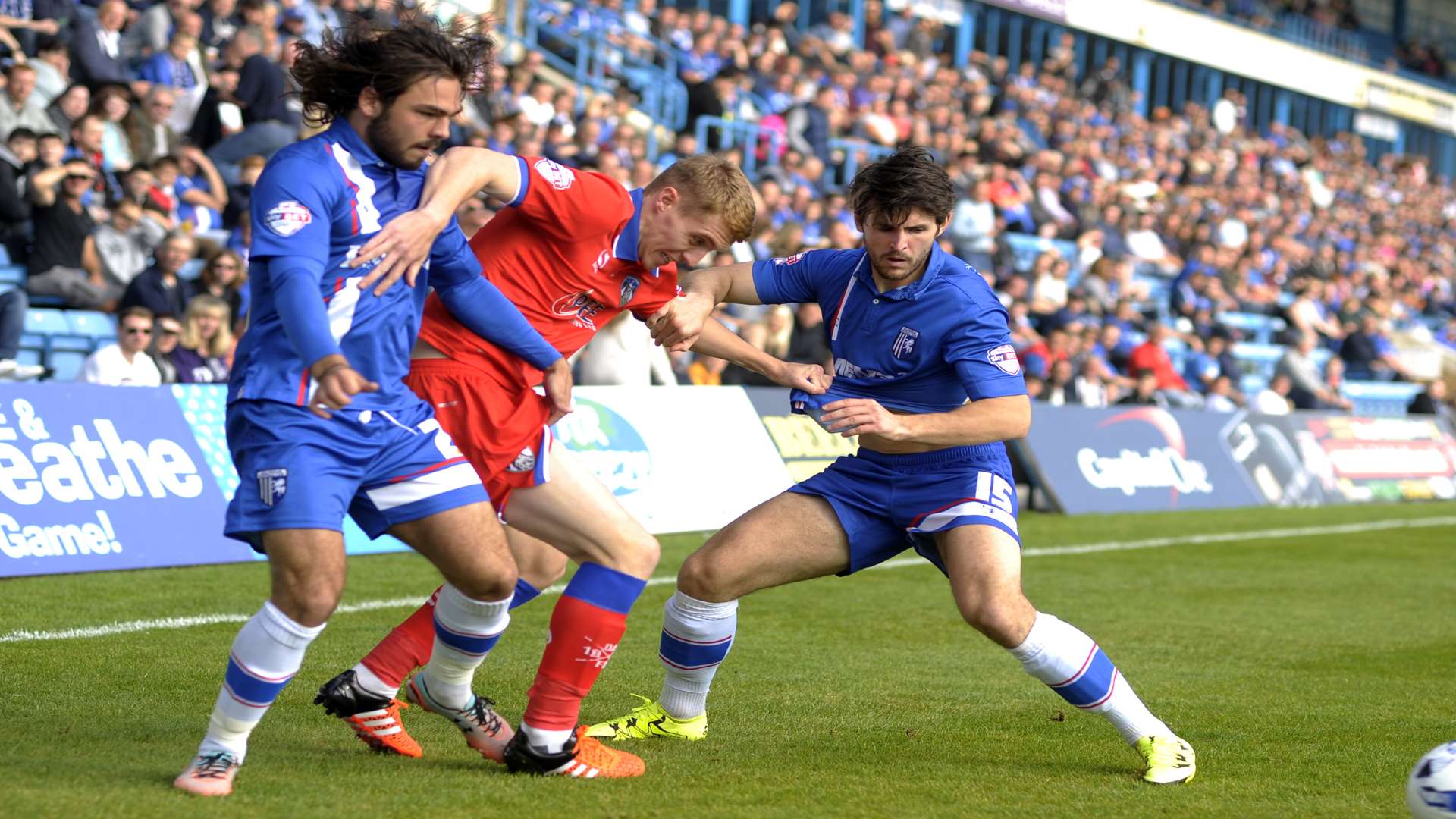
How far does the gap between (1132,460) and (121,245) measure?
32.4ft

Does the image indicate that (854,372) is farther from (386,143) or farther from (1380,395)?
(1380,395)

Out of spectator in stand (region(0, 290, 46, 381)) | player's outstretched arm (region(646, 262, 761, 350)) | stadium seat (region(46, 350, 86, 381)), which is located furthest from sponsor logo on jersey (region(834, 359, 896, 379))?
stadium seat (region(46, 350, 86, 381))

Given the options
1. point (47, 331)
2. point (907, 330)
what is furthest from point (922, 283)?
point (47, 331)

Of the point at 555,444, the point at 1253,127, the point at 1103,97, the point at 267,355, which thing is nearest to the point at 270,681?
the point at 267,355

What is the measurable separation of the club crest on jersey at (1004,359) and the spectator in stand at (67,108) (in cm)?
986

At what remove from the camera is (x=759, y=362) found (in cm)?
553

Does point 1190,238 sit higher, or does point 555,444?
point 555,444

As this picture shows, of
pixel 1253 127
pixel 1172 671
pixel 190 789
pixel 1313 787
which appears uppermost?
pixel 190 789

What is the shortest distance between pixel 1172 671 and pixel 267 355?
15.6 ft

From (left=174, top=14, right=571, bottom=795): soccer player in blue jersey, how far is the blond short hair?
771mm

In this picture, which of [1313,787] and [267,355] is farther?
[1313,787]

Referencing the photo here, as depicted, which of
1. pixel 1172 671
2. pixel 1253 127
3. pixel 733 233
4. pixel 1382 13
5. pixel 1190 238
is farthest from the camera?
pixel 1382 13

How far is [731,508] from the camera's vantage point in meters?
12.6

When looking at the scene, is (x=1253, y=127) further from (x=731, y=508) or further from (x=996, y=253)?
(x=731, y=508)
